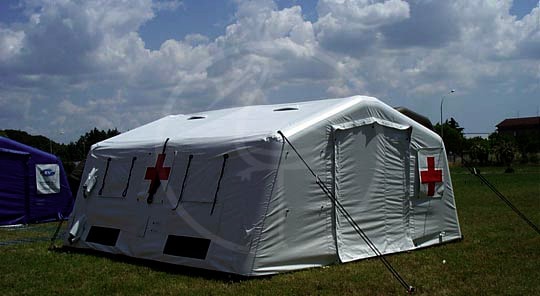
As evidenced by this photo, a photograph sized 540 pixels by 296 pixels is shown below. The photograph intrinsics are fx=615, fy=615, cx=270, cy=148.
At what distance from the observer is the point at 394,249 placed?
10484 millimetres

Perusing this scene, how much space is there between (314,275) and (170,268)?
237 cm

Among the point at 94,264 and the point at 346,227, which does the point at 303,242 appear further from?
the point at 94,264

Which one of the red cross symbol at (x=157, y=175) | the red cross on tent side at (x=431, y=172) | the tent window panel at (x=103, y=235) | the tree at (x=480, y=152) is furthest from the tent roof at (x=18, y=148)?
the tree at (x=480, y=152)

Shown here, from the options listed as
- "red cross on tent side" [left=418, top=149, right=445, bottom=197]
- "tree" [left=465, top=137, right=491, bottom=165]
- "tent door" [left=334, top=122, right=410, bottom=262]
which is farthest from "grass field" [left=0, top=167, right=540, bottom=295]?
"tree" [left=465, top=137, right=491, bottom=165]

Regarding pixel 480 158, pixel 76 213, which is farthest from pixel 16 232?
pixel 480 158

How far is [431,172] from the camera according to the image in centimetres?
1143

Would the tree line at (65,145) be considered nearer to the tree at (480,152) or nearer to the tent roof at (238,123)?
the tree at (480,152)

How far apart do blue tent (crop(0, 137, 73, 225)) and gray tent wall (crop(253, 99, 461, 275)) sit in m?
10.7

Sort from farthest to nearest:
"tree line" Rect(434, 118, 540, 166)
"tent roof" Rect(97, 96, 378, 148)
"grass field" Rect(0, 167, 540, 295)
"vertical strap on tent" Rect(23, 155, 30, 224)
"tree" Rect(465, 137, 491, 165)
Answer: "tree" Rect(465, 137, 491, 165) → "tree line" Rect(434, 118, 540, 166) → "vertical strap on tent" Rect(23, 155, 30, 224) → "tent roof" Rect(97, 96, 378, 148) → "grass field" Rect(0, 167, 540, 295)

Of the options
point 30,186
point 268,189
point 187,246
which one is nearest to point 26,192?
point 30,186

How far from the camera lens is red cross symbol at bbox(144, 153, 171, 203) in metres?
10.5

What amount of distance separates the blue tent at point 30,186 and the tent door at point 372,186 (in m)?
10.7

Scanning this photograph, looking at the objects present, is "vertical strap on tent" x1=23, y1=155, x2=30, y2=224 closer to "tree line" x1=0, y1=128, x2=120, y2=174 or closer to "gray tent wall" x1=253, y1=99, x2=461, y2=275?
"gray tent wall" x1=253, y1=99, x2=461, y2=275

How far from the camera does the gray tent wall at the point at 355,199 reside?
29.3ft
